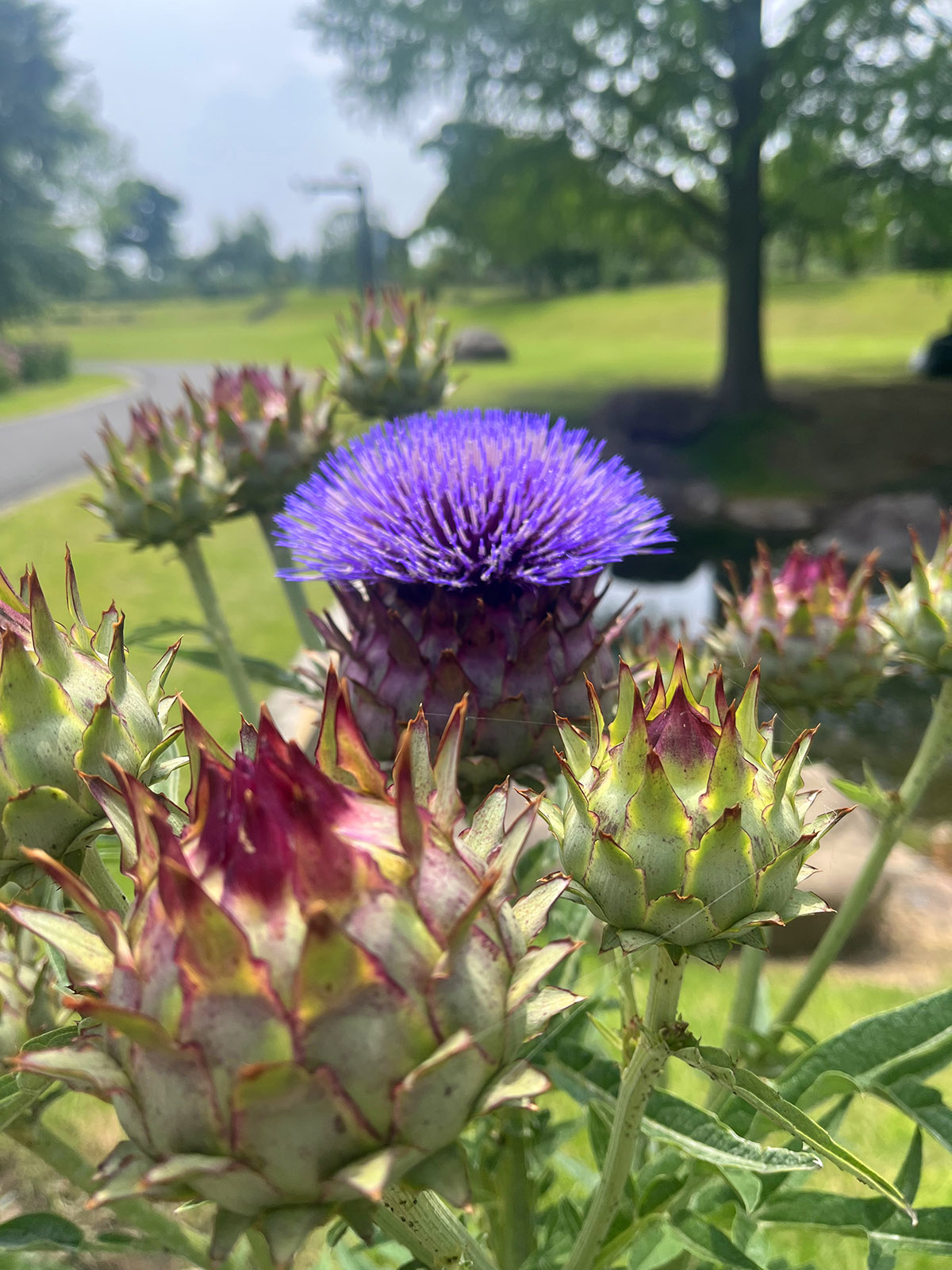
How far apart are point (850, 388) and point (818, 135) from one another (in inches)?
136

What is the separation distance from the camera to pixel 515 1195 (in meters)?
0.95

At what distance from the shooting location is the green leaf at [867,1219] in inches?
30.2

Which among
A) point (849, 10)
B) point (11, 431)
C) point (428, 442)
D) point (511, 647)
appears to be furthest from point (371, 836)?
point (849, 10)

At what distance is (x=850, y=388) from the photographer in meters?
10.3

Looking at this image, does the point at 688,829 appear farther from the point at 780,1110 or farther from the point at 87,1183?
the point at 87,1183

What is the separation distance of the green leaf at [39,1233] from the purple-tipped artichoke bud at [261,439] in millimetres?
954

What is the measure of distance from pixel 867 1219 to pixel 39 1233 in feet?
2.09

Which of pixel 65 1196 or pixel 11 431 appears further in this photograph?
pixel 11 431

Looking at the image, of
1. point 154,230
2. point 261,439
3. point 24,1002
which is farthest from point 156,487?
point 154,230

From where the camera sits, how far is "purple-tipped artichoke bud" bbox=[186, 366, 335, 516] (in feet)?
4.82

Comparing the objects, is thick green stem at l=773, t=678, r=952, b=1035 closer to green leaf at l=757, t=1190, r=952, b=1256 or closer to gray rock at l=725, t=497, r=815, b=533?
green leaf at l=757, t=1190, r=952, b=1256

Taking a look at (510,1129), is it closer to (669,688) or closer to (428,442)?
(669,688)

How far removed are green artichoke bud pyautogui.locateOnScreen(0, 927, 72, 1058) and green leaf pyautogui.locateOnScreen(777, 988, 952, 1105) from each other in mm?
588

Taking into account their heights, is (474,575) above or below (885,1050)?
above
